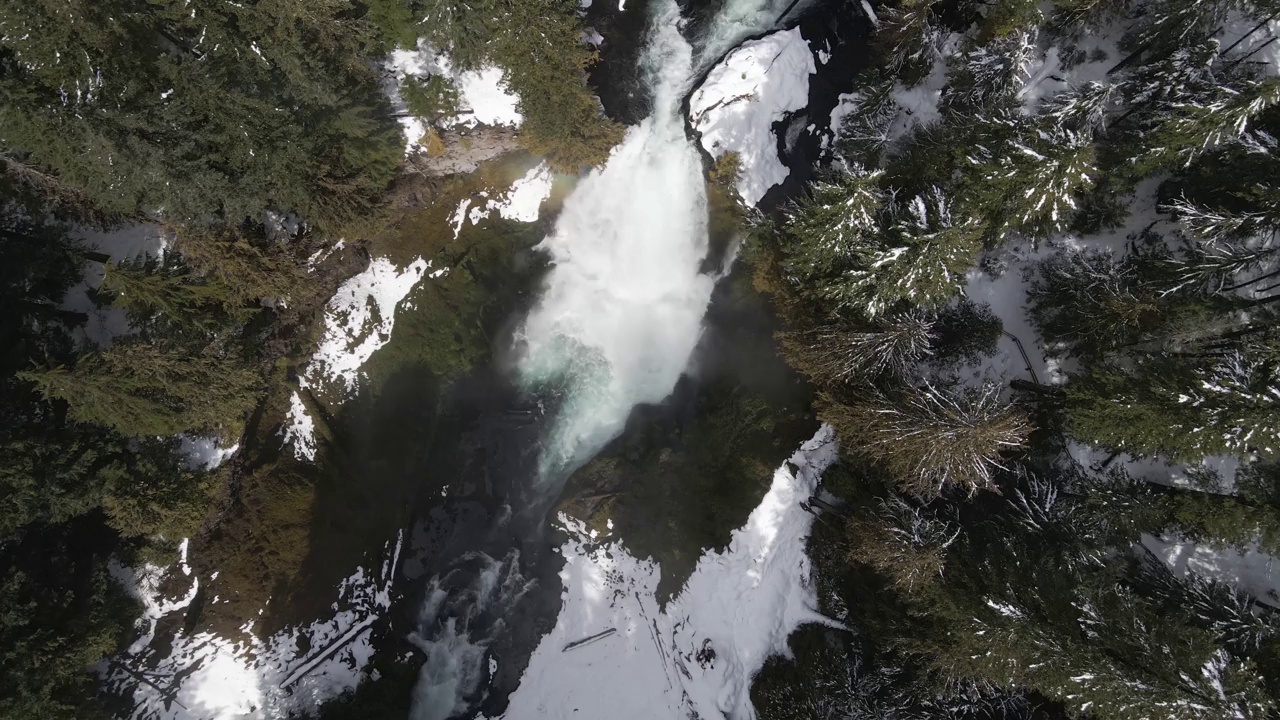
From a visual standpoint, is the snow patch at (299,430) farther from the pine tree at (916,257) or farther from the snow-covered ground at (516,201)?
the pine tree at (916,257)

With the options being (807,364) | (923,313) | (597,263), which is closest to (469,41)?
(597,263)

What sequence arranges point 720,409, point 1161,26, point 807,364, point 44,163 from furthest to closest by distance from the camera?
point 720,409 → point 807,364 → point 1161,26 → point 44,163

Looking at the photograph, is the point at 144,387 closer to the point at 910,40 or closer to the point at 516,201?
the point at 516,201

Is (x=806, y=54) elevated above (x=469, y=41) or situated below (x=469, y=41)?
below

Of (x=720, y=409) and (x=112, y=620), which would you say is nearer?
(x=112, y=620)

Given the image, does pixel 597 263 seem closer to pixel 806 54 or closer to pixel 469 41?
pixel 469 41

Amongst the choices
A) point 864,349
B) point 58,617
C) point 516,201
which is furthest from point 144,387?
point 864,349
